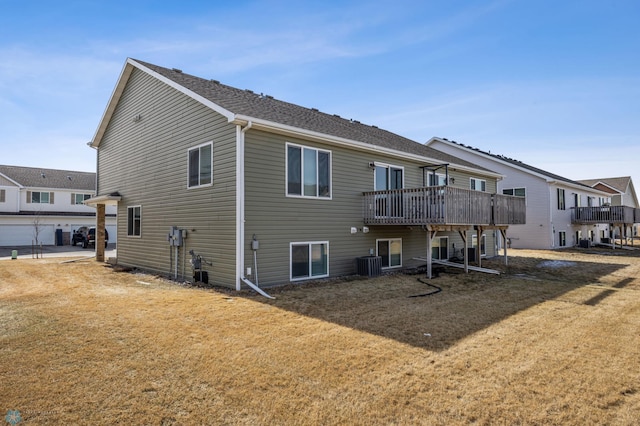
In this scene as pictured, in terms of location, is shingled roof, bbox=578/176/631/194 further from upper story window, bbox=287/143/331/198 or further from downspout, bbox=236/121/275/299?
downspout, bbox=236/121/275/299

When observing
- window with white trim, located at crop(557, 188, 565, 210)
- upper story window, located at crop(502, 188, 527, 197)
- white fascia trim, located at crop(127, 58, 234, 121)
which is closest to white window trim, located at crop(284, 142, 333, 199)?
white fascia trim, located at crop(127, 58, 234, 121)

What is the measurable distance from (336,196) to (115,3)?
8.11 metres

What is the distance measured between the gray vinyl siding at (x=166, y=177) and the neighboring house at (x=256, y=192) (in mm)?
38

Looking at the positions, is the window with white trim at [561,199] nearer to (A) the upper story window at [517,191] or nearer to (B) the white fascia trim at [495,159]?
(B) the white fascia trim at [495,159]

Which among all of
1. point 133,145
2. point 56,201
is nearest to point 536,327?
point 133,145

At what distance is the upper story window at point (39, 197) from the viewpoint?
30.2 meters

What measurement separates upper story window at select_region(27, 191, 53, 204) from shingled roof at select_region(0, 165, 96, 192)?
0.64m

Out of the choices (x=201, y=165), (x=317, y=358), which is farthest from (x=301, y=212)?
(x=317, y=358)

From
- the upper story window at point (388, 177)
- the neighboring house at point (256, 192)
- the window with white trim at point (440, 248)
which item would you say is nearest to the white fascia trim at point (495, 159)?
the neighboring house at point (256, 192)

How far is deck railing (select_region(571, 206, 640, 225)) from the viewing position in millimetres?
23938

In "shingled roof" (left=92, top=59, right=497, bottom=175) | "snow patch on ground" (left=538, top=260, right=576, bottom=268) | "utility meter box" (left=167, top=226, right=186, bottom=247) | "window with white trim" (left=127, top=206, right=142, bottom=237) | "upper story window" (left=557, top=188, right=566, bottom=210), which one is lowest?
"snow patch on ground" (left=538, top=260, right=576, bottom=268)

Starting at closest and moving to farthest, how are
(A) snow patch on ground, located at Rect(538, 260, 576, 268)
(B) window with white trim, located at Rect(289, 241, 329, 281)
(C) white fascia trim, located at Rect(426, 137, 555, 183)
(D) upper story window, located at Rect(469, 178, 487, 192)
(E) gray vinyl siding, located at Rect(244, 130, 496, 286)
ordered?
(E) gray vinyl siding, located at Rect(244, 130, 496, 286), (B) window with white trim, located at Rect(289, 241, 329, 281), (A) snow patch on ground, located at Rect(538, 260, 576, 268), (D) upper story window, located at Rect(469, 178, 487, 192), (C) white fascia trim, located at Rect(426, 137, 555, 183)

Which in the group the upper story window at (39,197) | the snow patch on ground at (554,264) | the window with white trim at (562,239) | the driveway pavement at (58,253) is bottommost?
the snow patch on ground at (554,264)

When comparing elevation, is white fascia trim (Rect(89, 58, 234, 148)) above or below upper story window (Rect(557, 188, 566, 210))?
above
